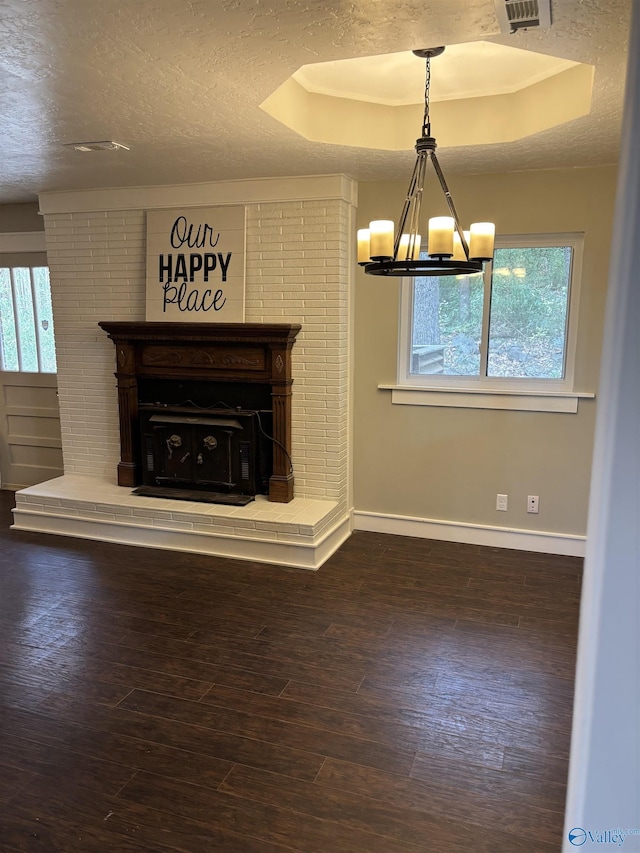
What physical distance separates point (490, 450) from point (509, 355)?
2.05ft

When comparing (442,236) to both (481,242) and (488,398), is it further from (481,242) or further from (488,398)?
(488,398)

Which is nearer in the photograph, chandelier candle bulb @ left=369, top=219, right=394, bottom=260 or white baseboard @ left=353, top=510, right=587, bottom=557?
chandelier candle bulb @ left=369, top=219, right=394, bottom=260

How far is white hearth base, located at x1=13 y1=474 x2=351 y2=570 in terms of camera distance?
12.0ft

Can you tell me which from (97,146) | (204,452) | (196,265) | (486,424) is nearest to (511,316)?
(486,424)

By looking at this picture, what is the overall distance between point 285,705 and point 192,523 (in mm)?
1728

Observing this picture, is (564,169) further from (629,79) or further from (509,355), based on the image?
(629,79)

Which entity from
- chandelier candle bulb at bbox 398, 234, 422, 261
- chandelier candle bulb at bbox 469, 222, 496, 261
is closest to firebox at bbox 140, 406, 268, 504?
chandelier candle bulb at bbox 398, 234, 422, 261

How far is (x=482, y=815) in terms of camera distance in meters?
1.83

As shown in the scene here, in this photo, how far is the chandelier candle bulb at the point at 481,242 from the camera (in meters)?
2.24

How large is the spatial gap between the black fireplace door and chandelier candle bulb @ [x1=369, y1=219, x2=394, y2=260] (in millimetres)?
1932

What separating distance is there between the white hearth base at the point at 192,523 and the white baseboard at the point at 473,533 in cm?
21

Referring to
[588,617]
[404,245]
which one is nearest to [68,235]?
[404,245]

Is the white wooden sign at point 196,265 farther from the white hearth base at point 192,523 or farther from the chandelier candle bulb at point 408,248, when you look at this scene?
the chandelier candle bulb at point 408,248

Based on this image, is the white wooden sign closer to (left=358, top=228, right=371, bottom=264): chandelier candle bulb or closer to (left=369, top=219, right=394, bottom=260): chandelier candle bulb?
(left=358, top=228, right=371, bottom=264): chandelier candle bulb
